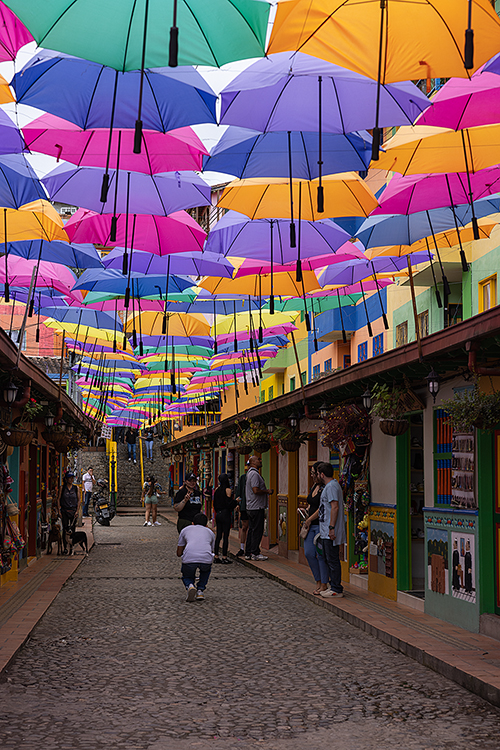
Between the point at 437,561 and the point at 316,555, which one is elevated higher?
the point at 437,561

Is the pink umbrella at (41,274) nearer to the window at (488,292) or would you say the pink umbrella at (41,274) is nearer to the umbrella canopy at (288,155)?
the umbrella canopy at (288,155)

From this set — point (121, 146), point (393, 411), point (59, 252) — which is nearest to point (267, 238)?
point (59, 252)

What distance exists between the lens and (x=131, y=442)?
5566 cm

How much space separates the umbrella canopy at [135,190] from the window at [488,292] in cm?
688

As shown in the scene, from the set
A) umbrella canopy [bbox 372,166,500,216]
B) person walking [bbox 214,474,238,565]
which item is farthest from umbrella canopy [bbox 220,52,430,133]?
person walking [bbox 214,474,238,565]

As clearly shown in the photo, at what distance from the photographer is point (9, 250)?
1456 cm

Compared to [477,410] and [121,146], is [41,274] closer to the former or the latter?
[121,146]

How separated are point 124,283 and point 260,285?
2858 millimetres

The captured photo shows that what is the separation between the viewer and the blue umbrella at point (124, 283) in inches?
643

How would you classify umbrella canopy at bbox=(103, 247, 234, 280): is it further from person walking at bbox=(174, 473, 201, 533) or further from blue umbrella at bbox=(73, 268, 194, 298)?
person walking at bbox=(174, 473, 201, 533)

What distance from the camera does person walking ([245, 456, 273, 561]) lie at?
1681 centimetres

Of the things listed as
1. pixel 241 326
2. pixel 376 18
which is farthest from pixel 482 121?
pixel 241 326

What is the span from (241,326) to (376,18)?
605 inches

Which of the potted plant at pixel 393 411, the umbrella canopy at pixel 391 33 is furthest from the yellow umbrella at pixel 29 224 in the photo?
the umbrella canopy at pixel 391 33
